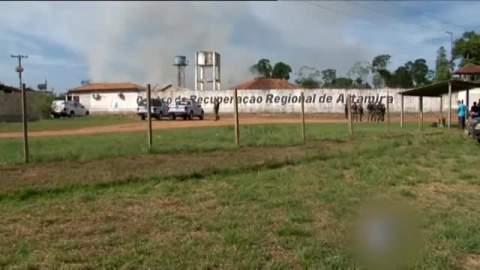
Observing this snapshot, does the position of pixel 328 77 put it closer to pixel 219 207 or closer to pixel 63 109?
pixel 63 109

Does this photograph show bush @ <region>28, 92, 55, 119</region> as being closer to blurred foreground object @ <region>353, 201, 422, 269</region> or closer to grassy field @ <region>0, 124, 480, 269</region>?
grassy field @ <region>0, 124, 480, 269</region>

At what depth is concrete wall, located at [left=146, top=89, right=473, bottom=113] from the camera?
51.2 m

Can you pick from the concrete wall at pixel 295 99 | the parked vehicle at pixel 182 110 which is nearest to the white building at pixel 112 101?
the concrete wall at pixel 295 99

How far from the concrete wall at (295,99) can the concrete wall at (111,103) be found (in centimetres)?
366

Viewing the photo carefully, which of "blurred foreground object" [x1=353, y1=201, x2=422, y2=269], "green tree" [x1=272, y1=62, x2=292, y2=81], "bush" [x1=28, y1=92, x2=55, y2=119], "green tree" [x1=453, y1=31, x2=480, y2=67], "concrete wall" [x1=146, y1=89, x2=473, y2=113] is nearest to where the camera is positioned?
"blurred foreground object" [x1=353, y1=201, x2=422, y2=269]

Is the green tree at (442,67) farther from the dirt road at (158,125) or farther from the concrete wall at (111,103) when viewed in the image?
the concrete wall at (111,103)

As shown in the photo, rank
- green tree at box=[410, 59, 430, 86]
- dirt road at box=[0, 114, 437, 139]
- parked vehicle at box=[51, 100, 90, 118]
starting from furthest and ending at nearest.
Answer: green tree at box=[410, 59, 430, 86]
parked vehicle at box=[51, 100, 90, 118]
dirt road at box=[0, 114, 437, 139]

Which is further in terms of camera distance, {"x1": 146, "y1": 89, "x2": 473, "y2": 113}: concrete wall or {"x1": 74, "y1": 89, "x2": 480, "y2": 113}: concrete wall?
{"x1": 146, "y1": 89, "x2": 473, "y2": 113}: concrete wall

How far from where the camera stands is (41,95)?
48.9 meters

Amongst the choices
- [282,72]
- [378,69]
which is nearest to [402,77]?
[378,69]

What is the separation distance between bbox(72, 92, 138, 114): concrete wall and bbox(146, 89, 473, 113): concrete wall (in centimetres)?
366

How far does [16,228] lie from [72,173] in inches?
143

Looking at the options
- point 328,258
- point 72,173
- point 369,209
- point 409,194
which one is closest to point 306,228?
point 369,209

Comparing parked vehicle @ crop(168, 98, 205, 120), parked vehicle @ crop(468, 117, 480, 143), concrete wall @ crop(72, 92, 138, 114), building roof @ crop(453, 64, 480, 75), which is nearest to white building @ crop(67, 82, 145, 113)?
concrete wall @ crop(72, 92, 138, 114)
